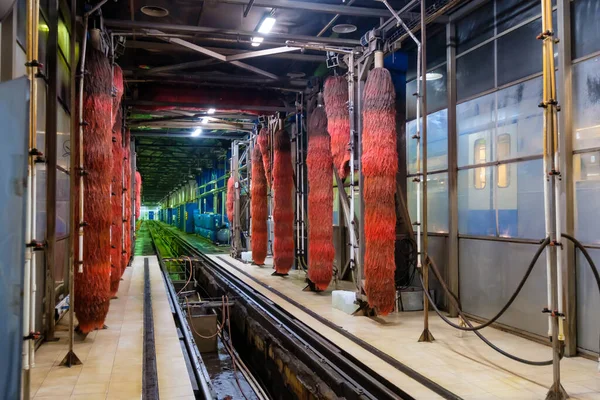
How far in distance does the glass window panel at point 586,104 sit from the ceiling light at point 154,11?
5.61m

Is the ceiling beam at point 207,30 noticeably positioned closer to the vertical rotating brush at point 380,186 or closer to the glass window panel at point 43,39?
the glass window panel at point 43,39

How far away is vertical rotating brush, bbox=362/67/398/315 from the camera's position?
6535mm

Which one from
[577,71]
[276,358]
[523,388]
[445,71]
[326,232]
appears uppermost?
[445,71]

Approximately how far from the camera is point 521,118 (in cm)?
604

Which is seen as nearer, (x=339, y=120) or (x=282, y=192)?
(x=339, y=120)

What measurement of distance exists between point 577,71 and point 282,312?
17.0ft

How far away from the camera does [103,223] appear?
5.76 m

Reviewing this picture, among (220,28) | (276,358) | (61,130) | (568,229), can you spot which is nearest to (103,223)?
(61,130)

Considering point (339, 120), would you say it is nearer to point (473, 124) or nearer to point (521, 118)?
point (473, 124)

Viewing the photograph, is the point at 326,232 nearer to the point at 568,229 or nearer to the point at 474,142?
the point at 474,142

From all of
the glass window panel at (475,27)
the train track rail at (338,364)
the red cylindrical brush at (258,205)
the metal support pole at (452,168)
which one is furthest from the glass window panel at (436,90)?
the red cylindrical brush at (258,205)

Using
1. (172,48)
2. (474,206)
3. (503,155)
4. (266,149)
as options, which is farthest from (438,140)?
(266,149)

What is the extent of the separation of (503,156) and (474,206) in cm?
91

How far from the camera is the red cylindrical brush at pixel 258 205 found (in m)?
12.7
